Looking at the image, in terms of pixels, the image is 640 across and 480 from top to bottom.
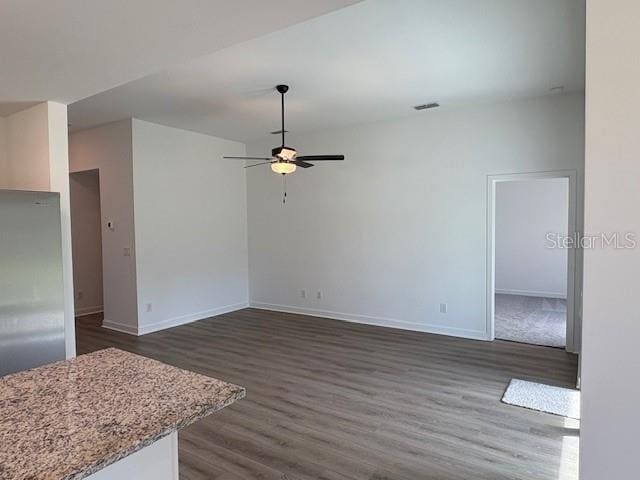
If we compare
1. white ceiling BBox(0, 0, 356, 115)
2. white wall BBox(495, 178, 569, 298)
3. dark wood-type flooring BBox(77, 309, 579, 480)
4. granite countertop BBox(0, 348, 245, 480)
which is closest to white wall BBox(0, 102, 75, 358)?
white ceiling BBox(0, 0, 356, 115)

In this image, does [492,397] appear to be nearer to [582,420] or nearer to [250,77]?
[582,420]

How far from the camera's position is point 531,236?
8133 millimetres

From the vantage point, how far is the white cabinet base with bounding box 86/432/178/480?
3.69 feet

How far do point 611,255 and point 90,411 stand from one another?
5.22ft

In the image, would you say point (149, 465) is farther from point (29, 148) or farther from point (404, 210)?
point (404, 210)

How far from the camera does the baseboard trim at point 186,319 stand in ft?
18.3

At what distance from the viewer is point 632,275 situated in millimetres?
1126

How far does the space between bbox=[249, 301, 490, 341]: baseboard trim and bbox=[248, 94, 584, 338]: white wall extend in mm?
17

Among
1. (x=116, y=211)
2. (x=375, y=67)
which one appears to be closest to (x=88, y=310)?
(x=116, y=211)

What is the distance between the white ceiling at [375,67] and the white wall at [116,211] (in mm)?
388

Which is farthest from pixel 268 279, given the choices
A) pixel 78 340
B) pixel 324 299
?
pixel 78 340

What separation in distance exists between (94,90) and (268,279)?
464 centimetres

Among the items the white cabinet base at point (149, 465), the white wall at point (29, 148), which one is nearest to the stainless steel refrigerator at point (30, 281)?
the white wall at point (29, 148)

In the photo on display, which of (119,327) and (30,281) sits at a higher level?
(30,281)
